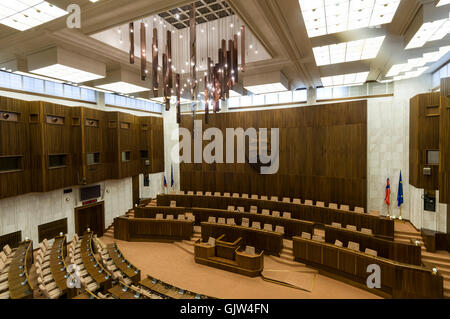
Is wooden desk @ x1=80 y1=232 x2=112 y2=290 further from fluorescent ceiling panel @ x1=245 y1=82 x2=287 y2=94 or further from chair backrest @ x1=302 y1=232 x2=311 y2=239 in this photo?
fluorescent ceiling panel @ x1=245 y1=82 x2=287 y2=94

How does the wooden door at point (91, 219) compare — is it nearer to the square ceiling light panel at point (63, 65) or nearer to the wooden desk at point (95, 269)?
the wooden desk at point (95, 269)

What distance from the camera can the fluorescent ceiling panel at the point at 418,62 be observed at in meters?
6.26

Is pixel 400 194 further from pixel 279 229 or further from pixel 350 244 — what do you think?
pixel 279 229

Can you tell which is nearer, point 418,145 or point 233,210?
point 418,145

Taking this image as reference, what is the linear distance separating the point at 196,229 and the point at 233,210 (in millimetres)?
1818

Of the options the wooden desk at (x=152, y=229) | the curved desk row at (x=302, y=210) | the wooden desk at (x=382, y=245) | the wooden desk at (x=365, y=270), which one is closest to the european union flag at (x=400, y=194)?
the curved desk row at (x=302, y=210)

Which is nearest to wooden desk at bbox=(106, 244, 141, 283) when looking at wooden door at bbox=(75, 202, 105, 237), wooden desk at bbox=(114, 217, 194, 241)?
wooden desk at bbox=(114, 217, 194, 241)

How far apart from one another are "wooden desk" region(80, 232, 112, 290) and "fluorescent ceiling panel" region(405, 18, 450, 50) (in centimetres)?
889

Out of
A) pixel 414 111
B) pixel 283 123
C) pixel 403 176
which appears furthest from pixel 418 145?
pixel 283 123

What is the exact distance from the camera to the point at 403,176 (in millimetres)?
9648

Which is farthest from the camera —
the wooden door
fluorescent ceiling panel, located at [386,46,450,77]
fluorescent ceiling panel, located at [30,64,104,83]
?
the wooden door

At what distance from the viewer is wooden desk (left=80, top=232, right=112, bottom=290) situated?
217 inches

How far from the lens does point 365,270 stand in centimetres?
593
